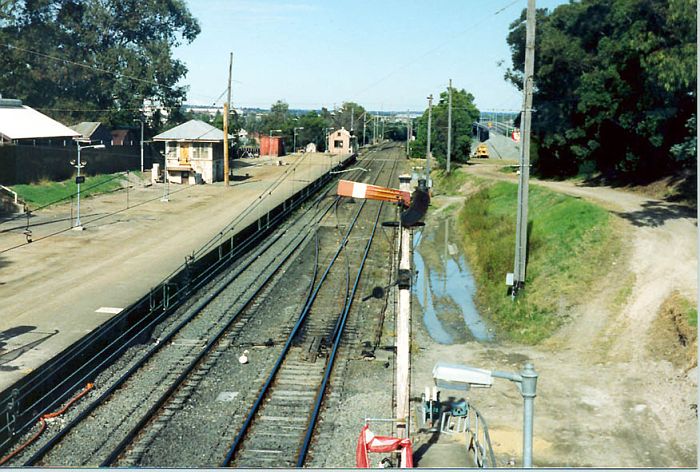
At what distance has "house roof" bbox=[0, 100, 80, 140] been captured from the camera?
44.8m

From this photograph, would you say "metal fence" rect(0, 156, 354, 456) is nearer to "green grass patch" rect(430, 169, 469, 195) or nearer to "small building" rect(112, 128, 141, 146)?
"green grass patch" rect(430, 169, 469, 195)

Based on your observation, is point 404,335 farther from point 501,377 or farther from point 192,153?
point 192,153

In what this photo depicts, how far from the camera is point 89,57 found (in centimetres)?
5638

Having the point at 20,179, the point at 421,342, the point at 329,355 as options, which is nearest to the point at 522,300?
the point at 421,342

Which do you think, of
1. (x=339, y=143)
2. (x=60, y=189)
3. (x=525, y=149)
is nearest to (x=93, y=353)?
(x=525, y=149)

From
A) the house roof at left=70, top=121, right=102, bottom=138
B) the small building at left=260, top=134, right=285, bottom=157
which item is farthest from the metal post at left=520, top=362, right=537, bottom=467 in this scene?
the small building at left=260, top=134, right=285, bottom=157

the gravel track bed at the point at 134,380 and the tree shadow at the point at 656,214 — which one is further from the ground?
the tree shadow at the point at 656,214

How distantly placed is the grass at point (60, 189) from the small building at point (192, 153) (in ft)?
12.1

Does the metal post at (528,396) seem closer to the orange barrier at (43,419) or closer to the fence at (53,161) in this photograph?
the orange barrier at (43,419)

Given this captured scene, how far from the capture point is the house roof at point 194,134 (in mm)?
53906

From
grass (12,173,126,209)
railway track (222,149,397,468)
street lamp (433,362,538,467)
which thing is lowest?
railway track (222,149,397,468)

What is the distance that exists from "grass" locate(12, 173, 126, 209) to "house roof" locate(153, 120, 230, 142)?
14.9 feet

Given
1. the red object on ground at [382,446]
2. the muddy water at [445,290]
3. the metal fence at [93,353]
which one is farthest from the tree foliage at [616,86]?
the metal fence at [93,353]

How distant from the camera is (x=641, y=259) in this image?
70.6 feet
